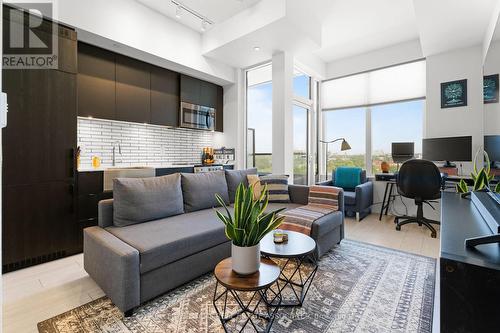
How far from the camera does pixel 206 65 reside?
14.5ft

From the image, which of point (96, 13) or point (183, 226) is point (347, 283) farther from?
point (96, 13)

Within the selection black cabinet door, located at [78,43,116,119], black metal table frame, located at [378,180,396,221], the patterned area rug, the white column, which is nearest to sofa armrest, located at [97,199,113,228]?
the patterned area rug

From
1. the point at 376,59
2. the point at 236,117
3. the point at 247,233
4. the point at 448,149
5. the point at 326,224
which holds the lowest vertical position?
the point at 326,224

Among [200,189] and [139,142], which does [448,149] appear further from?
[139,142]

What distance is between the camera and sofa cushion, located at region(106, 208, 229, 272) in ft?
5.99

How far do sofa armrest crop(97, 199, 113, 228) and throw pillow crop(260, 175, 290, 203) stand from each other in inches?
75.9

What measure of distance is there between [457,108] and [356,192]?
2012mm

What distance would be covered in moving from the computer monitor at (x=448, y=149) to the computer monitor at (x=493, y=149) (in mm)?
2272

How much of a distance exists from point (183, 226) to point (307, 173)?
3380 millimetres

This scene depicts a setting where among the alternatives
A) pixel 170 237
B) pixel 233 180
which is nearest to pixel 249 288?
pixel 170 237

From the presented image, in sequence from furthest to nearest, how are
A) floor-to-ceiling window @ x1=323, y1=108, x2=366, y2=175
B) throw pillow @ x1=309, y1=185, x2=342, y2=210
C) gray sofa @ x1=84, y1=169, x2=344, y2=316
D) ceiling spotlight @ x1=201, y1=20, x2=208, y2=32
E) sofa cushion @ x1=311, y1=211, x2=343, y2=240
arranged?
floor-to-ceiling window @ x1=323, y1=108, x2=366, y2=175 < ceiling spotlight @ x1=201, y1=20, x2=208, y2=32 < throw pillow @ x1=309, y1=185, x2=342, y2=210 < sofa cushion @ x1=311, y1=211, x2=343, y2=240 < gray sofa @ x1=84, y1=169, x2=344, y2=316

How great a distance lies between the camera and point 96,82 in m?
3.37

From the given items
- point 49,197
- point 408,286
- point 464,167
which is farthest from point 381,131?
point 49,197

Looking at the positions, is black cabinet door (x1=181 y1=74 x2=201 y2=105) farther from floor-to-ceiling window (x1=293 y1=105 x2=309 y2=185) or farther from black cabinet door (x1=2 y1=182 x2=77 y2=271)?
black cabinet door (x1=2 y1=182 x2=77 y2=271)
